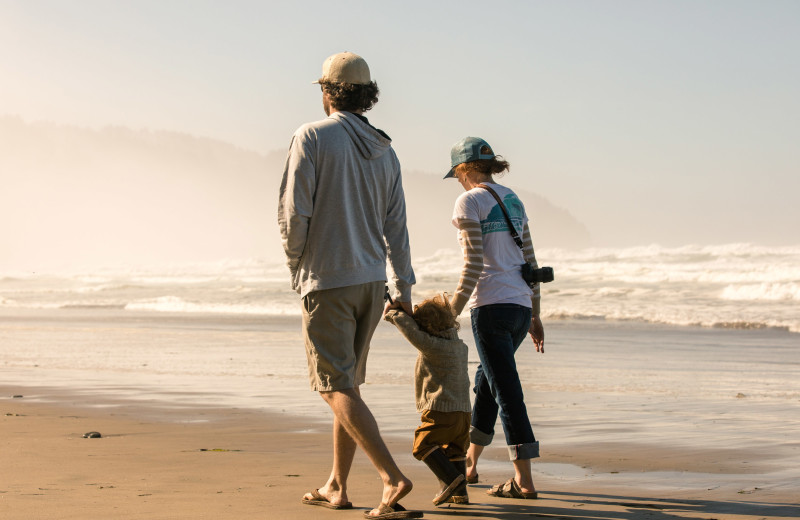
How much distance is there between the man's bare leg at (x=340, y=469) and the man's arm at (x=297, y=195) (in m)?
0.80

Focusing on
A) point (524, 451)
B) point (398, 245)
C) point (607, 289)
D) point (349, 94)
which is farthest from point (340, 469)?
point (607, 289)

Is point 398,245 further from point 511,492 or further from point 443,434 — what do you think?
point 511,492

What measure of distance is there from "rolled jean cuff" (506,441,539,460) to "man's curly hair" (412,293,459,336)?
654 mm

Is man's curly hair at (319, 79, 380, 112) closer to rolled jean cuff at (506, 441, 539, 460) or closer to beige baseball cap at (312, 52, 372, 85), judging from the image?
beige baseball cap at (312, 52, 372, 85)

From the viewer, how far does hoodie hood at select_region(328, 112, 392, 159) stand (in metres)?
3.61

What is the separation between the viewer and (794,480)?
4.32 m

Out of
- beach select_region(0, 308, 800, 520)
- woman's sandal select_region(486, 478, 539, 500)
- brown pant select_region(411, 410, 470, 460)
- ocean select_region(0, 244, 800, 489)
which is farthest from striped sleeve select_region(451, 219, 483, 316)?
ocean select_region(0, 244, 800, 489)

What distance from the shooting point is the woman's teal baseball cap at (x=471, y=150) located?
4.35 meters

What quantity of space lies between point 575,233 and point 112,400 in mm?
97091

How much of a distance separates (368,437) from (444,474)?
49cm

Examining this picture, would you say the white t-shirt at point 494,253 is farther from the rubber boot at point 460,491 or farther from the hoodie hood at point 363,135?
the rubber boot at point 460,491

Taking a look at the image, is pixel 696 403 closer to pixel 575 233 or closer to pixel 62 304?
pixel 62 304

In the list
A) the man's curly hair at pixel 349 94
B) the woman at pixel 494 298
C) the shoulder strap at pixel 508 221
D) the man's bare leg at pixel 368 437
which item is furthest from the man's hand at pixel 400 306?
the man's curly hair at pixel 349 94

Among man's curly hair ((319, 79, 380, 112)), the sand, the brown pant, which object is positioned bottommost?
the sand
